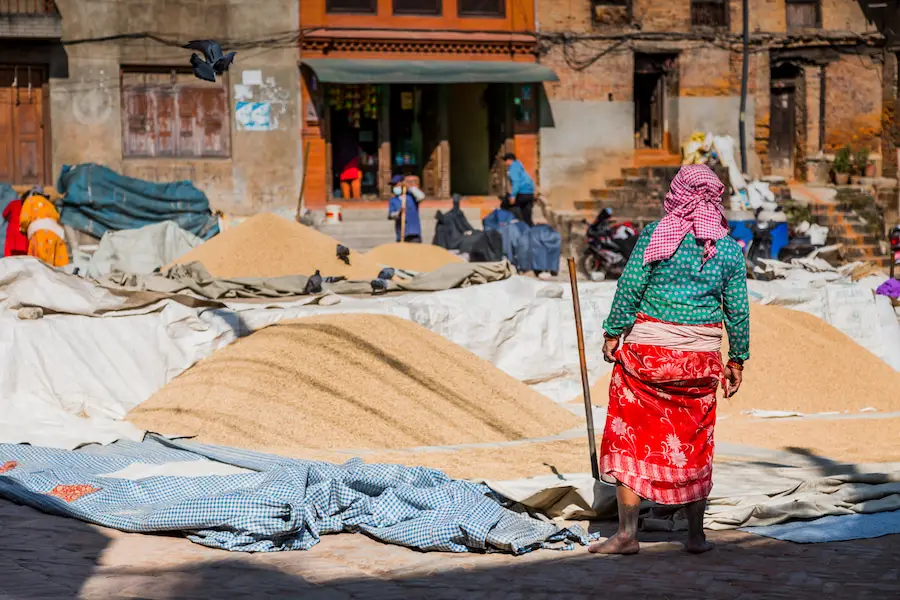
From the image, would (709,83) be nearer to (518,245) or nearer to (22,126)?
(518,245)

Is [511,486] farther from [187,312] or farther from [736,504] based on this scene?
[187,312]

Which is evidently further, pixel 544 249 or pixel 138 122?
pixel 138 122

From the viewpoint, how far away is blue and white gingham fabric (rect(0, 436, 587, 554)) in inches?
212

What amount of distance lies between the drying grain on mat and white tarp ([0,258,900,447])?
2.46ft

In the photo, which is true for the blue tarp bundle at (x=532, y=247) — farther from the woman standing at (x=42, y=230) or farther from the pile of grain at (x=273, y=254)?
the woman standing at (x=42, y=230)

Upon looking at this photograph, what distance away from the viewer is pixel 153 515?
559cm

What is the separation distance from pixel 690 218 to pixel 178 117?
16.6 m

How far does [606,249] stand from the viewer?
1706 cm

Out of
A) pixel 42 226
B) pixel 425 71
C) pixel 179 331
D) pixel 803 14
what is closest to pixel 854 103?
pixel 803 14

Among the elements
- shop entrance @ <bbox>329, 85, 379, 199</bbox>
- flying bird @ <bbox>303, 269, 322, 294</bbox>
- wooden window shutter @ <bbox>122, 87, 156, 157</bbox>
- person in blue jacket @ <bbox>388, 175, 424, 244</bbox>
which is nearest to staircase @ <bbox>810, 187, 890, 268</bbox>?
person in blue jacket @ <bbox>388, 175, 424, 244</bbox>

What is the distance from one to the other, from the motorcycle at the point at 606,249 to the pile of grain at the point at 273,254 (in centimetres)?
422

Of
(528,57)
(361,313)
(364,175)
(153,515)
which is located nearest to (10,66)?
(364,175)

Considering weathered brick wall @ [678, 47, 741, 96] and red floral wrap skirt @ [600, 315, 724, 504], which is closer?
red floral wrap skirt @ [600, 315, 724, 504]

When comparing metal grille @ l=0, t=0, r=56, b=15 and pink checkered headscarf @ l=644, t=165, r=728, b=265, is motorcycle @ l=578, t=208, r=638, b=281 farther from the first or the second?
pink checkered headscarf @ l=644, t=165, r=728, b=265
